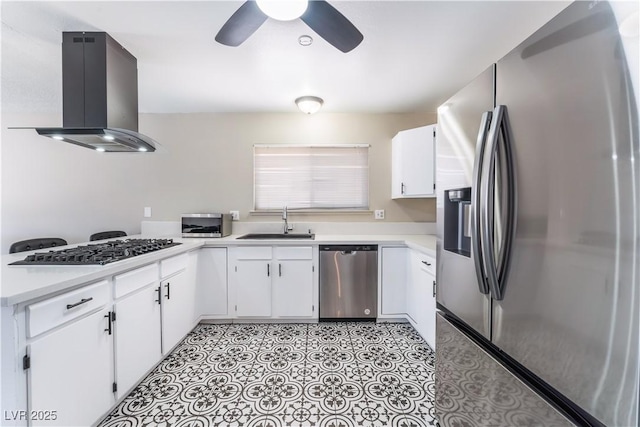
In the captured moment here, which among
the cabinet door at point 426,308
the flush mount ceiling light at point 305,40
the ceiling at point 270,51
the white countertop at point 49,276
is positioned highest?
the ceiling at point 270,51

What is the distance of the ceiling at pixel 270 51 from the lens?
59.5 inches

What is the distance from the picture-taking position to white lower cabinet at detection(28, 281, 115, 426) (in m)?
1.06

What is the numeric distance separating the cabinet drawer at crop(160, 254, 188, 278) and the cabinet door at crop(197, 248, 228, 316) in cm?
32

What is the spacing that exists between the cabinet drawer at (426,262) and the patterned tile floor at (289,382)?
0.68 meters

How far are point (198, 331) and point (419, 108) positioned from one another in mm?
3417

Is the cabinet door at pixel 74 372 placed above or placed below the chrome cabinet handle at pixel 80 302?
below

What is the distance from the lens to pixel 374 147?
10.5 feet

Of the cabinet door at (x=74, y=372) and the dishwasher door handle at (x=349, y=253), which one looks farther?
the dishwasher door handle at (x=349, y=253)

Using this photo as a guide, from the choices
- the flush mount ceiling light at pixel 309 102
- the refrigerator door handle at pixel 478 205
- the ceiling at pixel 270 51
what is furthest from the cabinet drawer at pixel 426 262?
the flush mount ceiling light at pixel 309 102

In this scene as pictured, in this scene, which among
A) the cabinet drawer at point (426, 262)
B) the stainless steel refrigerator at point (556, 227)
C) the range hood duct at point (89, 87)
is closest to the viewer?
the stainless steel refrigerator at point (556, 227)

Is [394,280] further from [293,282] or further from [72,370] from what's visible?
[72,370]

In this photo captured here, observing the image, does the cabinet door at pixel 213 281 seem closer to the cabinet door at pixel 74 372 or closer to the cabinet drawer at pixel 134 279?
the cabinet drawer at pixel 134 279

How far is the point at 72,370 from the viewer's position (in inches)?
47.1

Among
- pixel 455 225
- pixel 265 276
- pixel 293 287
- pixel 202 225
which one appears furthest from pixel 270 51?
pixel 293 287
